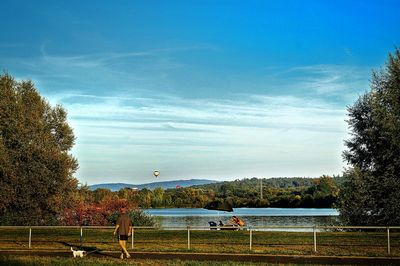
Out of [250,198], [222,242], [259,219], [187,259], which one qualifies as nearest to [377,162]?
[222,242]

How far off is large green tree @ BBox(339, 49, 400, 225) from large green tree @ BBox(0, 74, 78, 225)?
772 inches

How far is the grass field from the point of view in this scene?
23219mm

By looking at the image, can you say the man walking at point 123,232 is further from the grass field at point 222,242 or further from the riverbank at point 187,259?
the grass field at point 222,242

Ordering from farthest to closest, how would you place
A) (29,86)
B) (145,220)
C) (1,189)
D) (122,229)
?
(29,86)
(145,220)
(1,189)
(122,229)

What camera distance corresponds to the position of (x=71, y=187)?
130 ft

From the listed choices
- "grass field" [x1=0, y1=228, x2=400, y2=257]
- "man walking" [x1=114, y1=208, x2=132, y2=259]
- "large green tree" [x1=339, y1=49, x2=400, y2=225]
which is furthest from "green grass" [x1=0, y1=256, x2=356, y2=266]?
"large green tree" [x1=339, y1=49, x2=400, y2=225]

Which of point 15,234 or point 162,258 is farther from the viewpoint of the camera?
point 15,234

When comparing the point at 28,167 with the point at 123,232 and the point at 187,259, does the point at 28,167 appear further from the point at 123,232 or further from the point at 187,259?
the point at 187,259

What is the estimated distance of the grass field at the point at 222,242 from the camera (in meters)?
23.2

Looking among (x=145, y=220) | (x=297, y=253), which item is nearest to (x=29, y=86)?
(x=145, y=220)

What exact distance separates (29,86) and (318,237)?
1012 inches

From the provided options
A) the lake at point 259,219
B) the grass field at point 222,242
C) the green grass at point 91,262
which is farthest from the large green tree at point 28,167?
the green grass at point 91,262

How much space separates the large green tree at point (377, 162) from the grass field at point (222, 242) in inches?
165

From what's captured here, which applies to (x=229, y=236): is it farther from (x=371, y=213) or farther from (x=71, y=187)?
(x=71, y=187)
